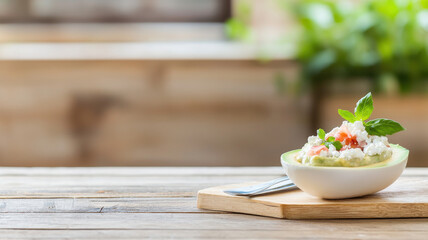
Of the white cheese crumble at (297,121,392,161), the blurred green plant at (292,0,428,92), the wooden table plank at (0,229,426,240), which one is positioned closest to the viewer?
the wooden table plank at (0,229,426,240)

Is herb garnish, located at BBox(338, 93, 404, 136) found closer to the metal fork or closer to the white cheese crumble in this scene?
the white cheese crumble

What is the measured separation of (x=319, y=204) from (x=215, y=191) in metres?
0.19

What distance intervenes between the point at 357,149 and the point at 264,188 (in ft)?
0.55

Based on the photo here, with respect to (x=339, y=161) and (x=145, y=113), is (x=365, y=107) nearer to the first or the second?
(x=339, y=161)

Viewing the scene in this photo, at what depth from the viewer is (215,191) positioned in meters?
1.05

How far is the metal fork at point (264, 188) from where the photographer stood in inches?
40.1

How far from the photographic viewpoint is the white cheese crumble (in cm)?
98

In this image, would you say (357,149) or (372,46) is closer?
(357,149)

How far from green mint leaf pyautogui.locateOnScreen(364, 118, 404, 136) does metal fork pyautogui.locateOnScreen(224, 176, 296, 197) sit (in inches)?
6.5

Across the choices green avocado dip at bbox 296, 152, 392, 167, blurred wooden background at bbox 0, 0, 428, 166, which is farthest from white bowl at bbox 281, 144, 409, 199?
blurred wooden background at bbox 0, 0, 428, 166

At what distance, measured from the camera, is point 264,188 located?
1032 millimetres

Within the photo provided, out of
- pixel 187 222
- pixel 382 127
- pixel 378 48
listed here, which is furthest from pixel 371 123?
pixel 378 48

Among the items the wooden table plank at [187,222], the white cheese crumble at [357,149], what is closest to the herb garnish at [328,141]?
the white cheese crumble at [357,149]

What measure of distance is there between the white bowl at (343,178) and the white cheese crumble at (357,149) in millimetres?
21
